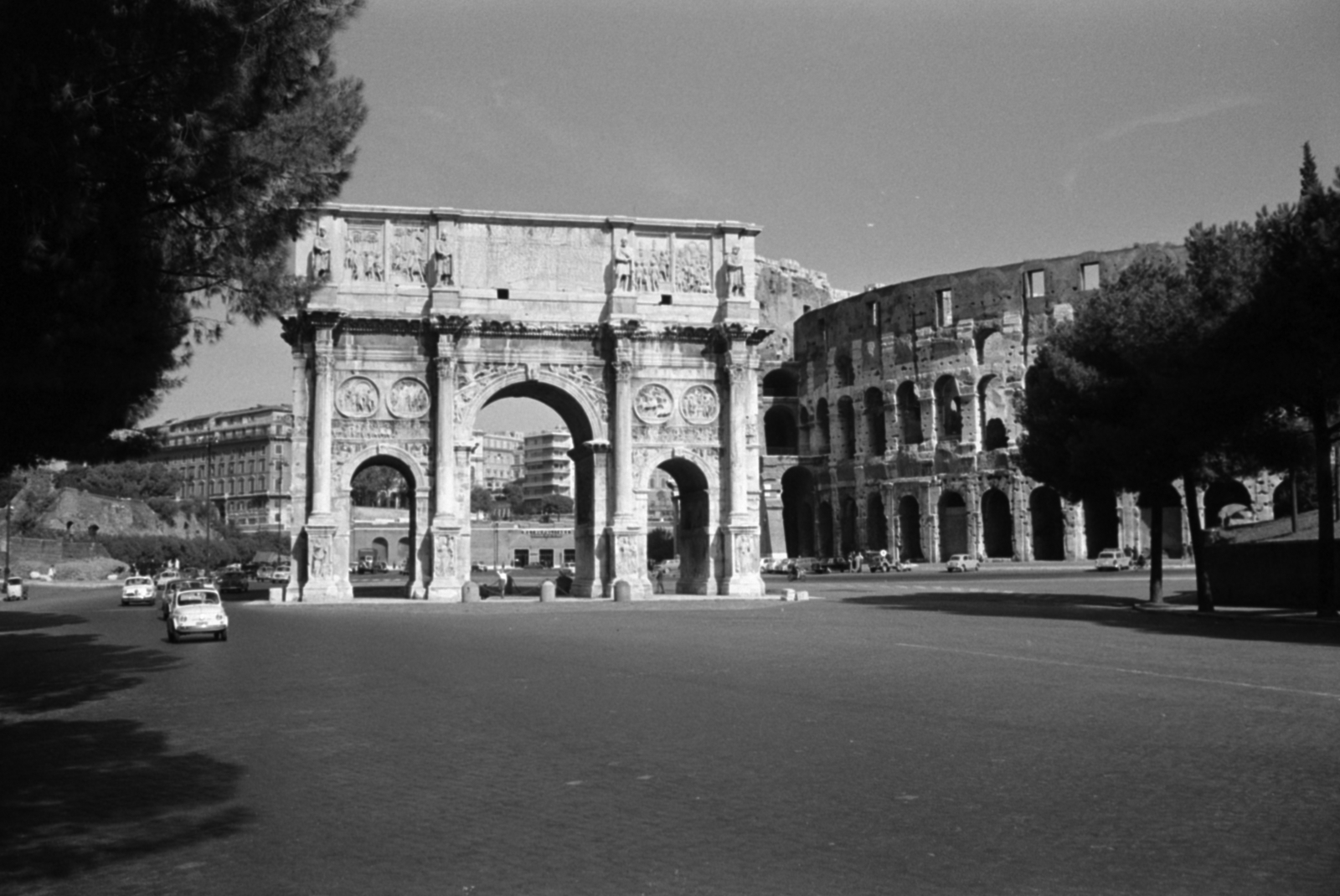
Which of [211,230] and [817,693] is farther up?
[211,230]

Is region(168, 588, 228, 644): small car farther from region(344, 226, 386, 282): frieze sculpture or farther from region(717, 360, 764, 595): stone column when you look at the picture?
region(717, 360, 764, 595): stone column

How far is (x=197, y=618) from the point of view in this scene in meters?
21.0

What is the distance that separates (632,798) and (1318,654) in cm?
1222

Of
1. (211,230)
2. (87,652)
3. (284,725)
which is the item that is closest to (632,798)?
(284,725)

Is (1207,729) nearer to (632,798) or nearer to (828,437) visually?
(632,798)

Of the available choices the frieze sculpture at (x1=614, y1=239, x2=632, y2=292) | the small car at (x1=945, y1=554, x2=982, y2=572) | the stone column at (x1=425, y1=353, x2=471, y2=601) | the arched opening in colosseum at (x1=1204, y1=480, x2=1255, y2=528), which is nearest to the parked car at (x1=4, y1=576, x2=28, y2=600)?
the stone column at (x1=425, y1=353, x2=471, y2=601)

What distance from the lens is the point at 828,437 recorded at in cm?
7488

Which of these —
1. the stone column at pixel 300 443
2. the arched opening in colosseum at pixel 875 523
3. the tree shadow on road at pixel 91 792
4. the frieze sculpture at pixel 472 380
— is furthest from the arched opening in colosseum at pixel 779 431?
the tree shadow on road at pixel 91 792

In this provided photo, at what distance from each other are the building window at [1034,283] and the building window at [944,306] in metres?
4.33

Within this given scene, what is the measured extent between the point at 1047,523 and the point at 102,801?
62005 mm

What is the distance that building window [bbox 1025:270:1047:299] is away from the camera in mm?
63819

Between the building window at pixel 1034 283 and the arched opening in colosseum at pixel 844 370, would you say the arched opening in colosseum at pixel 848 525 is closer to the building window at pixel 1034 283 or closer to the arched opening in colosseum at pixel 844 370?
the arched opening in colosseum at pixel 844 370

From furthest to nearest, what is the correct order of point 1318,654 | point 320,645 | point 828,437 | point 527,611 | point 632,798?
point 828,437, point 527,611, point 320,645, point 1318,654, point 632,798

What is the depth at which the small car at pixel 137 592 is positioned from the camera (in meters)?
39.4
